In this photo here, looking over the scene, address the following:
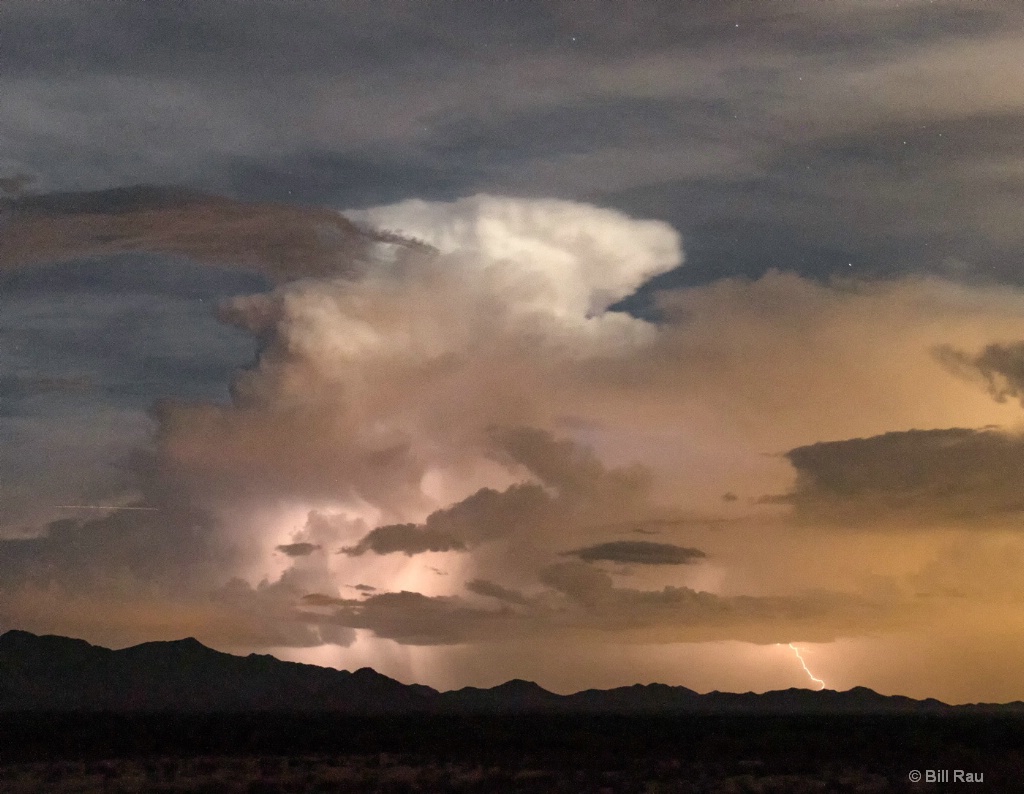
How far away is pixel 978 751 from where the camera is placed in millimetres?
90438

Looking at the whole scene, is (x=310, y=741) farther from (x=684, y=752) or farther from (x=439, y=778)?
(x=439, y=778)

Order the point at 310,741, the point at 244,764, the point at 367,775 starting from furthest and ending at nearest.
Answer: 1. the point at 310,741
2. the point at 244,764
3. the point at 367,775

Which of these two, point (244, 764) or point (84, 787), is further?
point (244, 764)

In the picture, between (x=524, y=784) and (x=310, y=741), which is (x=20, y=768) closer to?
(x=524, y=784)

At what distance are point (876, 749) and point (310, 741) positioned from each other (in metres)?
47.4

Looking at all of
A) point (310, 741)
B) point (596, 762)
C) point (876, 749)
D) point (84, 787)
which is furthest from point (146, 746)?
point (876, 749)

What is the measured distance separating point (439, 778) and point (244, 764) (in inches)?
515

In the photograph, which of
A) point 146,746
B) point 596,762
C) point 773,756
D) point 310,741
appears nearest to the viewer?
point 596,762

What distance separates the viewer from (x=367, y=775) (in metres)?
61.3

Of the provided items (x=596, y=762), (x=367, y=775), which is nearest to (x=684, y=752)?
(x=596, y=762)
